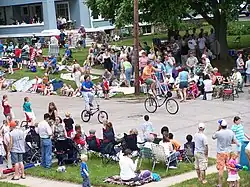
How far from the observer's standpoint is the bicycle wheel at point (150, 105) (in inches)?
1022

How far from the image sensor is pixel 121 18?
1330 inches

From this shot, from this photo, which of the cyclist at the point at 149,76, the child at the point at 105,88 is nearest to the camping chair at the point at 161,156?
the cyclist at the point at 149,76

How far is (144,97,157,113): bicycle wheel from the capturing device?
26.0 m

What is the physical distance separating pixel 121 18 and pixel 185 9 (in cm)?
353

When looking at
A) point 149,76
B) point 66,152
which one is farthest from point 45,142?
point 149,76

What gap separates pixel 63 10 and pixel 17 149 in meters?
39.7

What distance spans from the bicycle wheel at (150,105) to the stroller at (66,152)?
8139 mm

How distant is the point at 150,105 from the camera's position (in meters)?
26.2

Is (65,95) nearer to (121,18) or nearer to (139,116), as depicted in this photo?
(121,18)

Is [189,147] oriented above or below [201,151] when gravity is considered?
below

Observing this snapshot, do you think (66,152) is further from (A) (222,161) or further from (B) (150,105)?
(B) (150,105)

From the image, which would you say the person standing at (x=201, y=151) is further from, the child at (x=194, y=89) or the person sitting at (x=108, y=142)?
the child at (x=194, y=89)

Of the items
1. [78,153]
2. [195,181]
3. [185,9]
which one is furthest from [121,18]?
[195,181]

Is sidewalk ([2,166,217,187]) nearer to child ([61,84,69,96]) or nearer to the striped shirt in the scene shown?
the striped shirt
